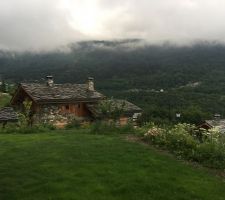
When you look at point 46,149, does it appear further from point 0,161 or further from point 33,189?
point 33,189

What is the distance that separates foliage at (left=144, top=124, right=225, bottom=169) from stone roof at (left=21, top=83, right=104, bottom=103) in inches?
719

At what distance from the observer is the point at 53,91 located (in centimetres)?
4238

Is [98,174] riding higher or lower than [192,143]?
lower

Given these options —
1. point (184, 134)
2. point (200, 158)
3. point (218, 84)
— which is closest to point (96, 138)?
point (184, 134)

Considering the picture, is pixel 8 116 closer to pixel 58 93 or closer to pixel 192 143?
pixel 58 93

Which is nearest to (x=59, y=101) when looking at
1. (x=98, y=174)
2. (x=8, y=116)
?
(x=8, y=116)

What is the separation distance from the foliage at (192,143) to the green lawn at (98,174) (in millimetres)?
938

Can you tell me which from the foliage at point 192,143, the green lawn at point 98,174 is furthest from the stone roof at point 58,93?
the green lawn at point 98,174

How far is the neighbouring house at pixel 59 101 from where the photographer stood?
40.4m

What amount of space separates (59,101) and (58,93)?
1.38 metres

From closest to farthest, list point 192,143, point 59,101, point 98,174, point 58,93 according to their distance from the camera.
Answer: point 98,174
point 192,143
point 59,101
point 58,93

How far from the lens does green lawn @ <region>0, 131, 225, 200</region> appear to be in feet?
48.5

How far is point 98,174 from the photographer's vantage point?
54.8ft

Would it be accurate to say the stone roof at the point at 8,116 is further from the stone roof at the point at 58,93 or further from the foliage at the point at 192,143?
the foliage at the point at 192,143
